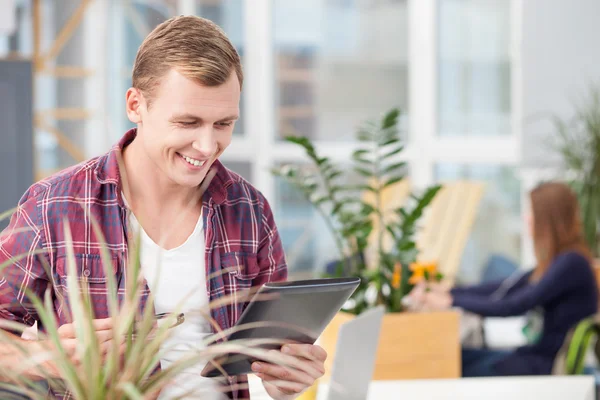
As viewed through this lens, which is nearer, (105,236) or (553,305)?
(105,236)

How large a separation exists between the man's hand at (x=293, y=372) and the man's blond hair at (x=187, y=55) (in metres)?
0.48

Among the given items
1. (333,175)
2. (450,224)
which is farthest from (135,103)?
(450,224)

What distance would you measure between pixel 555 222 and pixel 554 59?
193 centimetres

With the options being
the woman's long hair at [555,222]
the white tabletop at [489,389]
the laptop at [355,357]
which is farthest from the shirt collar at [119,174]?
the woman's long hair at [555,222]

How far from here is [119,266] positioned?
1636 millimetres

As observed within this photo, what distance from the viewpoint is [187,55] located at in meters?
1.50

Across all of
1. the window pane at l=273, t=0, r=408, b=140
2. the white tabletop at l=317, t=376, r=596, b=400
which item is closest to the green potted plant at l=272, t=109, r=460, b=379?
the white tabletop at l=317, t=376, r=596, b=400

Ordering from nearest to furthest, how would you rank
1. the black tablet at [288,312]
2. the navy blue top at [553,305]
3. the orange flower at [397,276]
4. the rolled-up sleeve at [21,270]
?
the black tablet at [288,312] → the rolled-up sleeve at [21,270] → the orange flower at [397,276] → the navy blue top at [553,305]

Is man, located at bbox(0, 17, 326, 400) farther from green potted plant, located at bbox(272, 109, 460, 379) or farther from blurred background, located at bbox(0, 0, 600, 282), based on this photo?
blurred background, located at bbox(0, 0, 600, 282)

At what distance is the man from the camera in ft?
4.90

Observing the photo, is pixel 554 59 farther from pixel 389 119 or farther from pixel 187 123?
pixel 187 123

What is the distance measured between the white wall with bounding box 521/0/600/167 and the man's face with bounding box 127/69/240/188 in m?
4.06

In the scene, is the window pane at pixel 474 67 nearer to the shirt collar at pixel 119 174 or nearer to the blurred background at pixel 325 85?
the blurred background at pixel 325 85

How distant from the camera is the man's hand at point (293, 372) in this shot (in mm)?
1437
